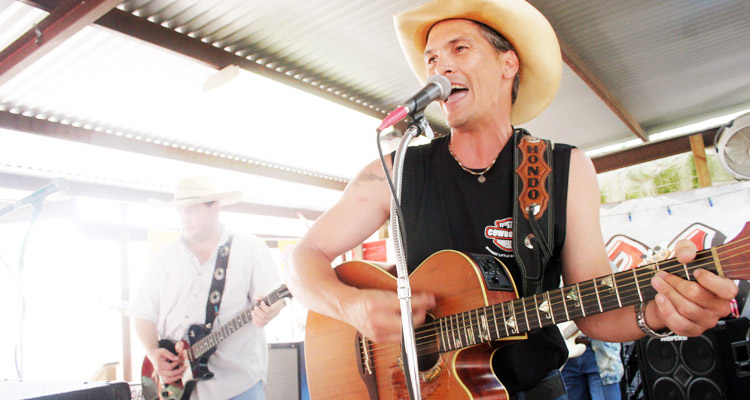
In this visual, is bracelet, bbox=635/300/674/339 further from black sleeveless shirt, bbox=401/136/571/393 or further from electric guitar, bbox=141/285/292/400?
electric guitar, bbox=141/285/292/400

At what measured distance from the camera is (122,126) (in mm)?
6105

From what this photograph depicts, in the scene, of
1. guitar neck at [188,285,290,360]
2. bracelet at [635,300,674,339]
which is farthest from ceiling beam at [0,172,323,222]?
bracelet at [635,300,674,339]

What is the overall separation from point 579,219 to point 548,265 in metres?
0.19

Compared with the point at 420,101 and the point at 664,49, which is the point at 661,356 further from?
the point at 420,101

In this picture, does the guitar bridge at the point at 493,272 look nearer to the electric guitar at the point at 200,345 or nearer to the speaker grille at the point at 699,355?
the electric guitar at the point at 200,345

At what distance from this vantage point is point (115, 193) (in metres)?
7.91

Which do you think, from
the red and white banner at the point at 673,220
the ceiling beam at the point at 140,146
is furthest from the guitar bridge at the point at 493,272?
the red and white banner at the point at 673,220

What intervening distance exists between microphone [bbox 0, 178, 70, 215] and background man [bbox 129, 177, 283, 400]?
1.56 meters

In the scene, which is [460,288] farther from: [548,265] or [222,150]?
[222,150]

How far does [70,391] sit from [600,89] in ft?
22.2

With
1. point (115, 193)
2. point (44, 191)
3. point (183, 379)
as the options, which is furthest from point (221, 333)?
point (115, 193)

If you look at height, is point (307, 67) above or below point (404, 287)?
above

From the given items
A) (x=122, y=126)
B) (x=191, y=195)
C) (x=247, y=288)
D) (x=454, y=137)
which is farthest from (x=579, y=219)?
(x=122, y=126)

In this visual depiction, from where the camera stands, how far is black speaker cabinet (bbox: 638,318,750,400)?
5.30m
